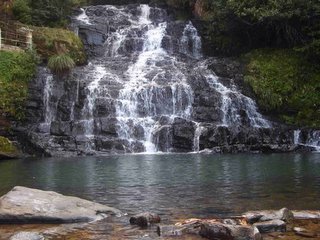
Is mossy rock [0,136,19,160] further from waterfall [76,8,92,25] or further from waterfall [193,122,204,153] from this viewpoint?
waterfall [76,8,92,25]

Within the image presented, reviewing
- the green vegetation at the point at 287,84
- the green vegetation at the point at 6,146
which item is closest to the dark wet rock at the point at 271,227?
the green vegetation at the point at 6,146

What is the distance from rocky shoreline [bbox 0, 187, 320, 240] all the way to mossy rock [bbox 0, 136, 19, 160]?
1512cm

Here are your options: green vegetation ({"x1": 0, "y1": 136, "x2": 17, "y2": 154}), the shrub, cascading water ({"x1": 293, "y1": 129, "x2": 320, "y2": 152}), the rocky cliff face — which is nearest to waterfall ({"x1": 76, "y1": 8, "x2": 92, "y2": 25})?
the rocky cliff face

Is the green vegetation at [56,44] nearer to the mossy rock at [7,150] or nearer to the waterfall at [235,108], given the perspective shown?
the mossy rock at [7,150]

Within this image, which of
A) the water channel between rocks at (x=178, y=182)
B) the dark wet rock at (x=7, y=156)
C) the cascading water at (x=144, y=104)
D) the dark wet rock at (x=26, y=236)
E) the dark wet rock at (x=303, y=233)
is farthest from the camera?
the cascading water at (x=144, y=104)

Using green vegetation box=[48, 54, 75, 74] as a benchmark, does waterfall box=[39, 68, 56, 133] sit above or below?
below

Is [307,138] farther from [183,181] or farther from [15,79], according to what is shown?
[15,79]

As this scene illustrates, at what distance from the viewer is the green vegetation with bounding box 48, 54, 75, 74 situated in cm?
3002

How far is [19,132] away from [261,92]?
559 inches

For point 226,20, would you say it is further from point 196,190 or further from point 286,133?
point 196,190

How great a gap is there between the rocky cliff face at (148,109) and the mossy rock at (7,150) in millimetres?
1286

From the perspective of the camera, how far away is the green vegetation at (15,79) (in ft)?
90.9

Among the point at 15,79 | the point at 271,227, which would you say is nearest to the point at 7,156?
the point at 15,79

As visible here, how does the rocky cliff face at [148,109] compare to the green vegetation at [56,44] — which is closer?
the rocky cliff face at [148,109]
